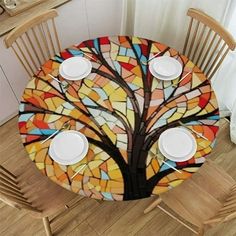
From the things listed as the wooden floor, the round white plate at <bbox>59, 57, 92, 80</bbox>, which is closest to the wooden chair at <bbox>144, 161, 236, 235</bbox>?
the wooden floor

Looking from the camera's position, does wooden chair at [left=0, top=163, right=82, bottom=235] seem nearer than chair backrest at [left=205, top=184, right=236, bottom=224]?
No

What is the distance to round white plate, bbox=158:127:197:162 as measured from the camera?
4.44ft

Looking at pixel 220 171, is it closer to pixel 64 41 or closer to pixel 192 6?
pixel 192 6

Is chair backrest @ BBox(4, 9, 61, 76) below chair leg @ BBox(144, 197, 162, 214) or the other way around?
the other way around

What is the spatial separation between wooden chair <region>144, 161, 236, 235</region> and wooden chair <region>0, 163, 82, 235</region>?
1.83ft

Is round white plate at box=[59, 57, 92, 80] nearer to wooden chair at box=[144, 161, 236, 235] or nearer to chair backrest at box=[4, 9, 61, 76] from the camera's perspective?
chair backrest at box=[4, 9, 61, 76]

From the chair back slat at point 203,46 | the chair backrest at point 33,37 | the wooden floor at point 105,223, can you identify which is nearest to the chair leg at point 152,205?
the wooden floor at point 105,223

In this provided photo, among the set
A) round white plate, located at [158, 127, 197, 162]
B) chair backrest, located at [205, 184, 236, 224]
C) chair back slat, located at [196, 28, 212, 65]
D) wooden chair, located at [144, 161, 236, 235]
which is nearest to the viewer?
chair backrest, located at [205, 184, 236, 224]

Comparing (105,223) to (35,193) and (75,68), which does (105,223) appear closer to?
(35,193)

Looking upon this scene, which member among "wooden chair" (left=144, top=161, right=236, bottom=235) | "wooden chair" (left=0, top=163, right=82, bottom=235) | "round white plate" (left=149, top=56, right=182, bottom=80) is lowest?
"wooden chair" (left=144, top=161, right=236, bottom=235)

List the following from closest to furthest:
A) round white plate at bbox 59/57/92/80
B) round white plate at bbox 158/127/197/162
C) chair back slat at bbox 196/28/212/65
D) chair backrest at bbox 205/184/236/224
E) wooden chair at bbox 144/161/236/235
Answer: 1. chair backrest at bbox 205/184/236/224
2. round white plate at bbox 158/127/197/162
3. wooden chair at bbox 144/161/236/235
4. round white plate at bbox 59/57/92/80
5. chair back slat at bbox 196/28/212/65

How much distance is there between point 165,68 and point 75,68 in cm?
53

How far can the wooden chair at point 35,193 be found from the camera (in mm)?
1411

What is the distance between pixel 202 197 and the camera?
1534 mm
